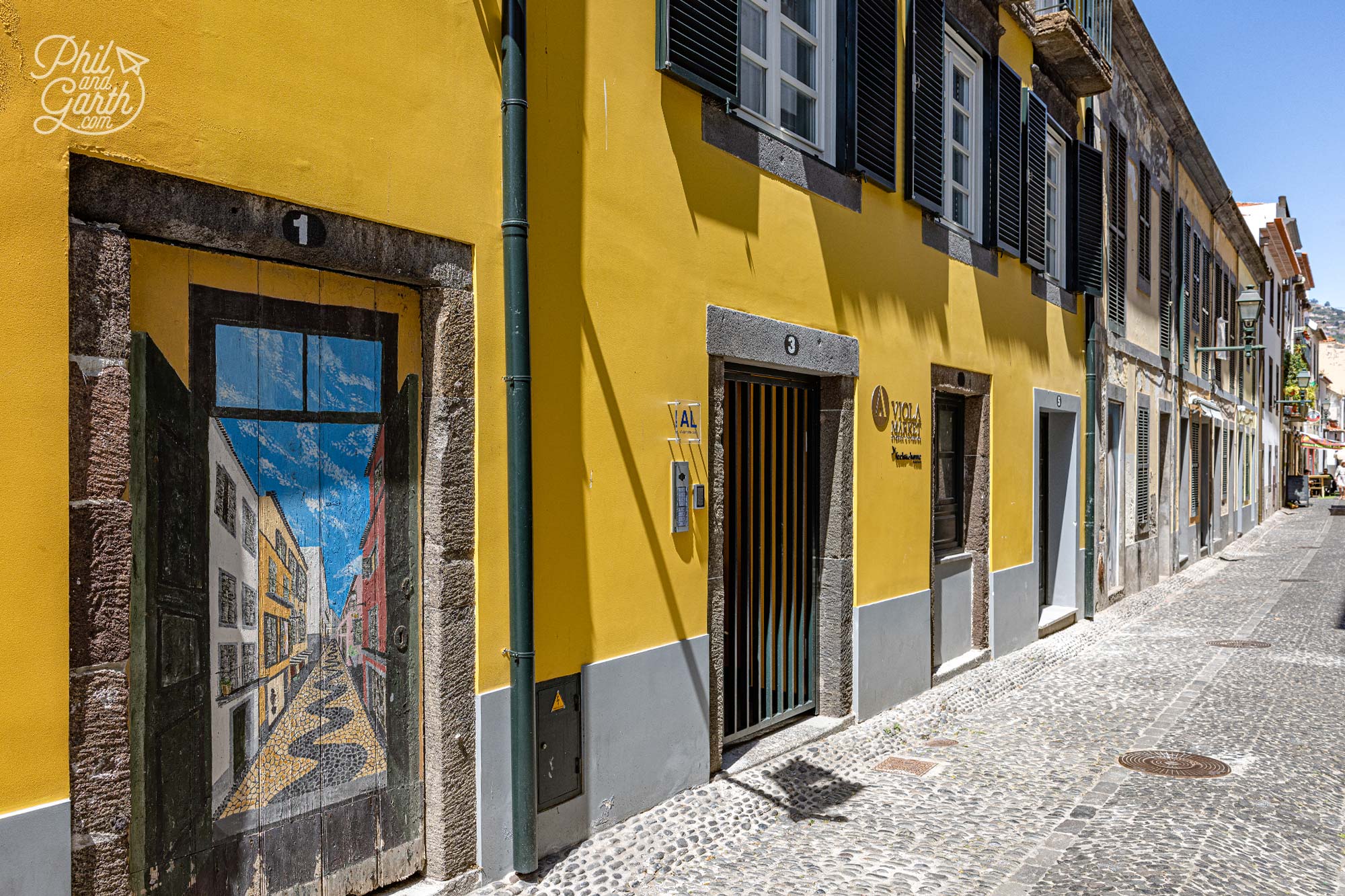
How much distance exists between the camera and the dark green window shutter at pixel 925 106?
779 cm

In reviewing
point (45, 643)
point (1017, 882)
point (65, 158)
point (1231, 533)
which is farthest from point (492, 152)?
point (1231, 533)

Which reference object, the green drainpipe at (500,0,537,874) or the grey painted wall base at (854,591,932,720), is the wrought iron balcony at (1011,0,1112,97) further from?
the green drainpipe at (500,0,537,874)

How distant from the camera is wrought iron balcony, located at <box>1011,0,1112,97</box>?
10164 mm

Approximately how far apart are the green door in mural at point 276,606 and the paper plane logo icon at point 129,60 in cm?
68

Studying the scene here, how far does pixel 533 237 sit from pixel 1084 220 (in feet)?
31.1

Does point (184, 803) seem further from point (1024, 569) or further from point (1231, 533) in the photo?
point (1231, 533)

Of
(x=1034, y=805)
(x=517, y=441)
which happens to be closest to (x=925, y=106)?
(x=1034, y=805)

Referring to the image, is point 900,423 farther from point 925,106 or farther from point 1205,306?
point 1205,306

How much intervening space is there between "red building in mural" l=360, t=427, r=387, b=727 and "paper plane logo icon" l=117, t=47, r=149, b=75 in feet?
4.72

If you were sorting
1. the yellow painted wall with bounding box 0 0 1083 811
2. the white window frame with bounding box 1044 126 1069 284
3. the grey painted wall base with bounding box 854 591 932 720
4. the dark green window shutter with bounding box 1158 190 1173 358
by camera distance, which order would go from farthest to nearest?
the dark green window shutter with bounding box 1158 190 1173 358 → the white window frame with bounding box 1044 126 1069 284 → the grey painted wall base with bounding box 854 591 932 720 → the yellow painted wall with bounding box 0 0 1083 811

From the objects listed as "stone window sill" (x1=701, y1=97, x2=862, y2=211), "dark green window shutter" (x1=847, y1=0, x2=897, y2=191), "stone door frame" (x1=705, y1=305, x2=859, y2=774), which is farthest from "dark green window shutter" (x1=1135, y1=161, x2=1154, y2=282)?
"stone door frame" (x1=705, y1=305, x2=859, y2=774)

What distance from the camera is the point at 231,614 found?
3355 mm

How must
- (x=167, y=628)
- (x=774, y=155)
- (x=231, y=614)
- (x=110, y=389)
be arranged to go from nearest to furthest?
(x=110, y=389)
(x=167, y=628)
(x=231, y=614)
(x=774, y=155)

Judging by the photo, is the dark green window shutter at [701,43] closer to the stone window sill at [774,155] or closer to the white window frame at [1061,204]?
the stone window sill at [774,155]
